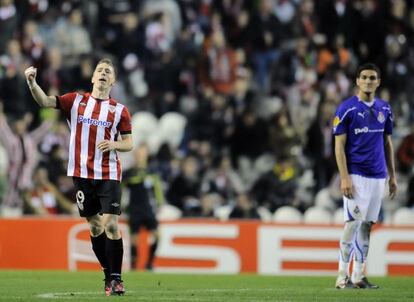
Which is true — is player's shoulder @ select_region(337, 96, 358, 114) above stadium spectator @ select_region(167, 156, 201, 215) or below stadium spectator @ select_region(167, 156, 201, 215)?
above

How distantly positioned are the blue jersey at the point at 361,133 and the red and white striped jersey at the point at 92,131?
2250mm

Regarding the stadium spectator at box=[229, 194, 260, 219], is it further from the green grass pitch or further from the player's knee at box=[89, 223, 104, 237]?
the player's knee at box=[89, 223, 104, 237]

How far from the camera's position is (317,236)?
18.5 meters

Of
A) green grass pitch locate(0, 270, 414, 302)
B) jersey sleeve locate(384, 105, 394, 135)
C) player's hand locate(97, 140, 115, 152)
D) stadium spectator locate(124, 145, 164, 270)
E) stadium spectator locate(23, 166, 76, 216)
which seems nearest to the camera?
green grass pitch locate(0, 270, 414, 302)

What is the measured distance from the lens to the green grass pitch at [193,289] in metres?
10.5

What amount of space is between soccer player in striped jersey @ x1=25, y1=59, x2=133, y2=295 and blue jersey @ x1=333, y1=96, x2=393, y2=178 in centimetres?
225

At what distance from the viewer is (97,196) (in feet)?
35.8

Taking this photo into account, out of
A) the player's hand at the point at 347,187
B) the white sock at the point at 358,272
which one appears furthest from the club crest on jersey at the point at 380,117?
the white sock at the point at 358,272

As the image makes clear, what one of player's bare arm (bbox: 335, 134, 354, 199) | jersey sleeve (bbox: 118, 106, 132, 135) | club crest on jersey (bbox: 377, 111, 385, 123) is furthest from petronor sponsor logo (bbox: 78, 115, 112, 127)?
club crest on jersey (bbox: 377, 111, 385, 123)

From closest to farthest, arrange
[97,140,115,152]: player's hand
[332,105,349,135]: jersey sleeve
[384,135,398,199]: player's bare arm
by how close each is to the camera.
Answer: [97,140,115,152]: player's hand → [332,105,349,135]: jersey sleeve → [384,135,398,199]: player's bare arm

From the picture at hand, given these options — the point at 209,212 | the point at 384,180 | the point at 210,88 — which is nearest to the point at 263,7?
Answer: the point at 210,88

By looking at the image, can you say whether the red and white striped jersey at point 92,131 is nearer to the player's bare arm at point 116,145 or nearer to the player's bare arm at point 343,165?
the player's bare arm at point 116,145

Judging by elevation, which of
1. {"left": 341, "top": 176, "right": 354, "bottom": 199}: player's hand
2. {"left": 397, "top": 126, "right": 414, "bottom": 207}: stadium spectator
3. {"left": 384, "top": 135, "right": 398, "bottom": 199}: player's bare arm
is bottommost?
{"left": 341, "top": 176, "right": 354, "bottom": 199}: player's hand

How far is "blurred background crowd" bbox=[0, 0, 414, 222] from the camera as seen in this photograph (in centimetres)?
2005
